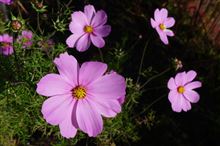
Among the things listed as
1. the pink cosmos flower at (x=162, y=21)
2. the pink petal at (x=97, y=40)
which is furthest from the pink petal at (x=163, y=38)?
the pink petal at (x=97, y=40)

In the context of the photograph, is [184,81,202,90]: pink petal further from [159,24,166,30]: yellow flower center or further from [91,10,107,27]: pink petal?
[91,10,107,27]: pink petal

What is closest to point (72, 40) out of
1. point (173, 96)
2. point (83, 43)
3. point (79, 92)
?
point (83, 43)

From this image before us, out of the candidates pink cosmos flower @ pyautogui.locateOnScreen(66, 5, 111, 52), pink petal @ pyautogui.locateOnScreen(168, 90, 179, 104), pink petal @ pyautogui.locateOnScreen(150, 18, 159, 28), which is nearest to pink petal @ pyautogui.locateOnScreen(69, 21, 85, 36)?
pink cosmos flower @ pyautogui.locateOnScreen(66, 5, 111, 52)

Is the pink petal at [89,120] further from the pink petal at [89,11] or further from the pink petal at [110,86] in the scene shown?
the pink petal at [89,11]

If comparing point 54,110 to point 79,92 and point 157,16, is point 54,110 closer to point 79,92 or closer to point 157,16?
point 79,92

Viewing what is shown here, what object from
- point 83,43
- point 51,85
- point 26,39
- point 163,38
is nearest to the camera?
point 51,85

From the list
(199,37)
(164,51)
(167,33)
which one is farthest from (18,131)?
(199,37)
